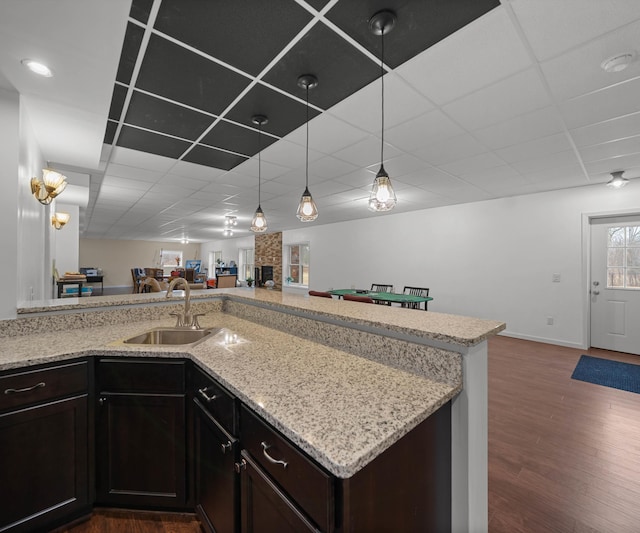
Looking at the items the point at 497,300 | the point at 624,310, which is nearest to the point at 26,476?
the point at 497,300

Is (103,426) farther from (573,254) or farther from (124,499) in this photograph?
(573,254)

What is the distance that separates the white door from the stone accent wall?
7.74m

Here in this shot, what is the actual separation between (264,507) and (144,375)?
935mm

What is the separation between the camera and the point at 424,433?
1.02m

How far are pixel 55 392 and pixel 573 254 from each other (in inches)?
242

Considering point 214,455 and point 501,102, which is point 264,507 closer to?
point 214,455

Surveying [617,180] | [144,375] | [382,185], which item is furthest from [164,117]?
[617,180]

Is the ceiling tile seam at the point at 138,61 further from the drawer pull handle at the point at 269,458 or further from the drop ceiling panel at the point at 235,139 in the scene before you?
the drawer pull handle at the point at 269,458

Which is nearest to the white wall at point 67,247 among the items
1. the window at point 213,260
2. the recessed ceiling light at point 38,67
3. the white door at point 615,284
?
the recessed ceiling light at point 38,67

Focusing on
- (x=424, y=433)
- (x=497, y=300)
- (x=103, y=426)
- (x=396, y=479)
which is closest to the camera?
(x=396, y=479)

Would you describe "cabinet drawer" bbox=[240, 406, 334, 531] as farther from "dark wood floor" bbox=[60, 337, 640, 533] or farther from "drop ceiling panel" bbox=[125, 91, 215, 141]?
"drop ceiling panel" bbox=[125, 91, 215, 141]

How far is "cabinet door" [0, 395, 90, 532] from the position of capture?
1348mm

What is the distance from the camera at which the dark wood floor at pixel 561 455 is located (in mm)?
1589

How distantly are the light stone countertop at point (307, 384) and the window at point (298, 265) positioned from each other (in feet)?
24.4
